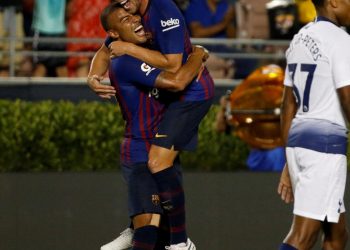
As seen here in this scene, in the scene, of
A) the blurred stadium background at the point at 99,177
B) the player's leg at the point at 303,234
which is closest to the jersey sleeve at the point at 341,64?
the player's leg at the point at 303,234

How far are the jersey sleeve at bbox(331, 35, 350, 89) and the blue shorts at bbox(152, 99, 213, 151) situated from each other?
1.75 metres

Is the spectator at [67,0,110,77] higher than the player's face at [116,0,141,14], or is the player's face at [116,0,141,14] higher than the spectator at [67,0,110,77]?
the player's face at [116,0,141,14]

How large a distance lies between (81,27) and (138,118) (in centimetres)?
547

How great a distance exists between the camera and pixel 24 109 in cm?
1211

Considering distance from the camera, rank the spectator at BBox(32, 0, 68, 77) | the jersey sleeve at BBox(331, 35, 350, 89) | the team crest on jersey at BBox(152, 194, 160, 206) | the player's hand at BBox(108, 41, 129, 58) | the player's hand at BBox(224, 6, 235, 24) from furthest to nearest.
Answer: the player's hand at BBox(224, 6, 235, 24)
the spectator at BBox(32, 0, 68, 77)
the team crest on jersey at BBox(152, 194, 160, 206)
the player's hand at BBox(108, 41, 129, 58)
the jersey sleeve at BBox(331, 35, 350, 89)

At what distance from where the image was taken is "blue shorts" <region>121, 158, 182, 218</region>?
8188mm

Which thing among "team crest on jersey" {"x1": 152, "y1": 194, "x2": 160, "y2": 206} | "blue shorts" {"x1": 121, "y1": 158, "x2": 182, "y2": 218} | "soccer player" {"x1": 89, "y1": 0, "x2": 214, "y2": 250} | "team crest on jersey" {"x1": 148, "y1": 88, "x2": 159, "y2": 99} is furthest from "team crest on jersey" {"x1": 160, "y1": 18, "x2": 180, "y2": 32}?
"team crest on jersey" {"x1": 152, "y1": 194, "x2": 160, "y2": 206}

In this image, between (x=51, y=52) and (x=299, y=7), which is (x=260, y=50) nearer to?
(x=299, y=7)

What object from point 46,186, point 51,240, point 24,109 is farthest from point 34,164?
point 51,240

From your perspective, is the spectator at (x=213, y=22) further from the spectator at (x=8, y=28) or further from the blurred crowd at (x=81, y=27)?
the spectator at (x=8, y=28)

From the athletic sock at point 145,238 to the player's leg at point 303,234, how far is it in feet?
5.22

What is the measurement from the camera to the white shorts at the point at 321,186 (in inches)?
264

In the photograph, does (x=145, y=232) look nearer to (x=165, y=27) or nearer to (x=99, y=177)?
(x=165, y=27)

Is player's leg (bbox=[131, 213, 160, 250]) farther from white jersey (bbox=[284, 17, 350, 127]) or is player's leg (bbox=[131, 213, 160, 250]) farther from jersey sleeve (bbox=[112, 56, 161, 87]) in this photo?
white jersey (bbox=[284, 17, 350, 127])
